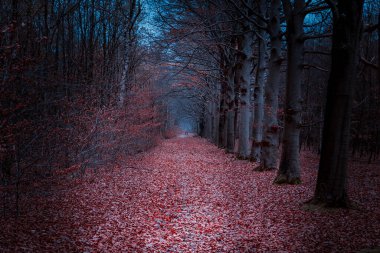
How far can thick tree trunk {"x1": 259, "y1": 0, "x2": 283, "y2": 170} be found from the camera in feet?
37.4

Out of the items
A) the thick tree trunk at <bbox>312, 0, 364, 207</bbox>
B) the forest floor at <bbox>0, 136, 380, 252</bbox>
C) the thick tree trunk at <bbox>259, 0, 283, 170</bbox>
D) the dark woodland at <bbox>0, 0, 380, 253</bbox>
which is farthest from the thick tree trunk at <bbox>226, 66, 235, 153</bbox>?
the thick tree trunk at <bbox>312, 0, 364, 207</bbox>

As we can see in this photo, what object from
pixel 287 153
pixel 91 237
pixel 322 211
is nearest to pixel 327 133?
pixel 322 211

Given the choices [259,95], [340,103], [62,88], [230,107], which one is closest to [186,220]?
[340,103]

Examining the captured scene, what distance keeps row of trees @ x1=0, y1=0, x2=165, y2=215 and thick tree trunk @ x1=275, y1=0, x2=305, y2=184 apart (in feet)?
20.8

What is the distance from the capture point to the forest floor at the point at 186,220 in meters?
Answer: 5.12

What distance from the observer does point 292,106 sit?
379 inches

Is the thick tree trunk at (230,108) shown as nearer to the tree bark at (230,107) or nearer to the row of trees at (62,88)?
the tree bark at (230,107)

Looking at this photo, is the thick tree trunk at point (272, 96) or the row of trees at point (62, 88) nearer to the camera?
the row of trees at point (62, 88)

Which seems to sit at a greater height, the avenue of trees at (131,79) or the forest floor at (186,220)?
the avenue of trees at (131,79)

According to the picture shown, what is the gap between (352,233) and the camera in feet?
17.0

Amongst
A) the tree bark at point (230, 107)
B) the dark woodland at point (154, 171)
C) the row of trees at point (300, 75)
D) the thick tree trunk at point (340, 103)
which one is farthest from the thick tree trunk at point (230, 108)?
the thick tree trunk at point (340, 103)

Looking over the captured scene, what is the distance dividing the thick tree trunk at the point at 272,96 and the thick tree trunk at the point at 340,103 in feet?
15.9

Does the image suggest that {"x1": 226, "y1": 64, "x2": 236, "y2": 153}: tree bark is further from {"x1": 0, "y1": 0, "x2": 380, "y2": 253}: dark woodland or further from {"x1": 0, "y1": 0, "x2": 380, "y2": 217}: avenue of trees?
{"x1": 0, "y1": 0, "x2": 380, "y2": 253}: dark woodland

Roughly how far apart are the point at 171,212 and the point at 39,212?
A: 3.05m
